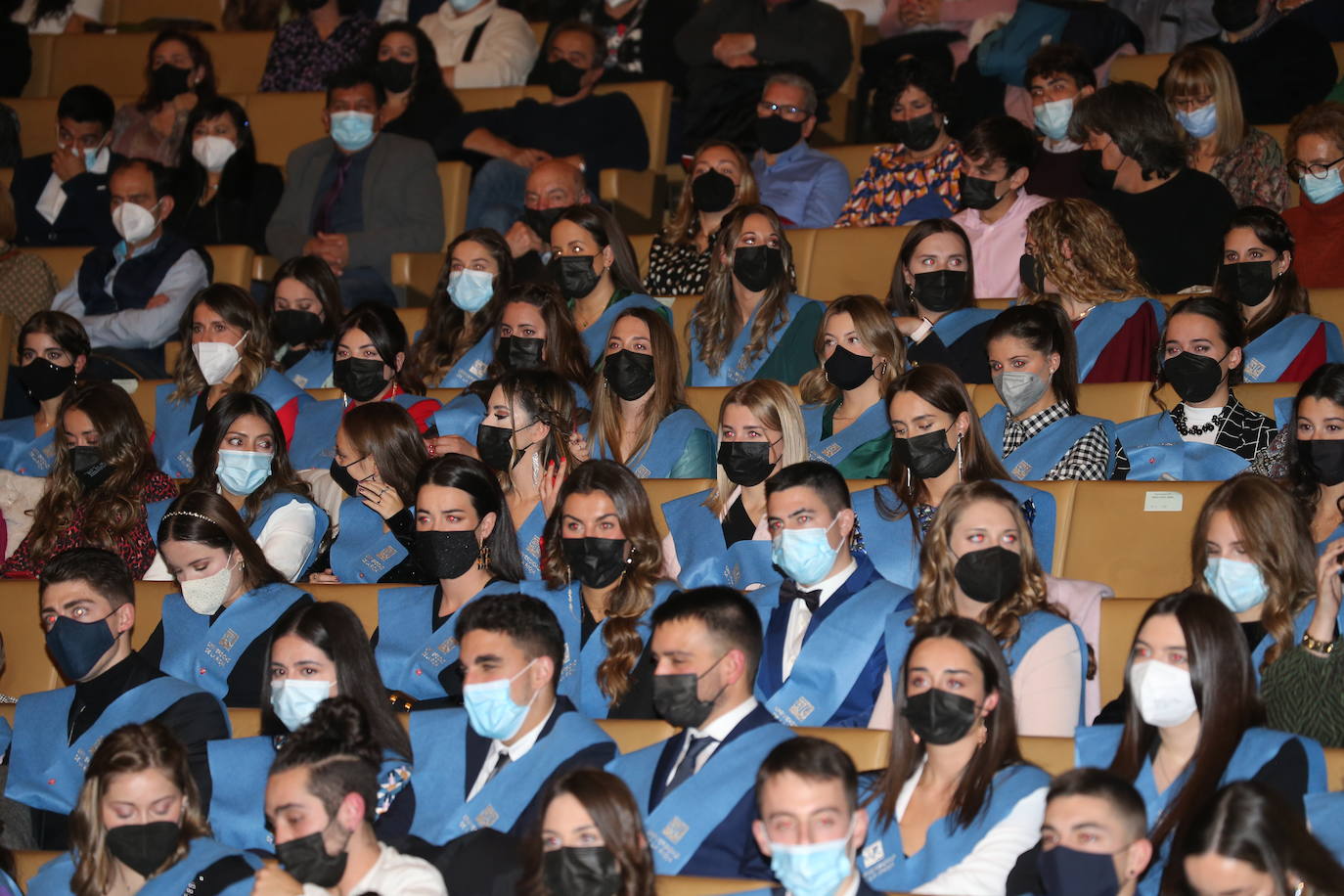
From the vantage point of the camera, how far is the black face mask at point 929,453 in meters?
4.20

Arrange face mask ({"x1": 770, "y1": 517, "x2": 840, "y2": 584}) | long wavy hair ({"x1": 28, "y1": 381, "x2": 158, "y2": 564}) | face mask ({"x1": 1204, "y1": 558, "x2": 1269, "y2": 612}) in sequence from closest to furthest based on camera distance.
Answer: face mask ({"x1": 1204, "y1": 558, "x2": 1269, "y2": 612}) → face mask ({"x1": 770, "y1": 517, "x2": 840, "y2": 584}) → long wavy hair ({"x1": 28, "y1": 381, "x2": 158, "y2": 564})

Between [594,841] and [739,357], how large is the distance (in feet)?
8.78

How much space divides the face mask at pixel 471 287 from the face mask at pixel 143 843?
8.74 ft

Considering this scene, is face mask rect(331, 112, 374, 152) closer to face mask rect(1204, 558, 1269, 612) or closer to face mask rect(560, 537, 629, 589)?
face mask rect(560, 537, 629, 589)

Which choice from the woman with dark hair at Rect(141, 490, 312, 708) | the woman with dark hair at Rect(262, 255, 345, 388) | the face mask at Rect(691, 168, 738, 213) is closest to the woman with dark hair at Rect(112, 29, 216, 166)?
the woman with dark hair at Rect(262, 255, 345, 388)

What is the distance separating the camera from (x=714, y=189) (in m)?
5.86

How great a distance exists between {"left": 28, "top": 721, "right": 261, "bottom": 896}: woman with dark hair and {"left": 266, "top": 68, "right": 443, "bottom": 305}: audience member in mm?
3164

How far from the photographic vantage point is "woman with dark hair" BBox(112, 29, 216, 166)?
709 centimetres

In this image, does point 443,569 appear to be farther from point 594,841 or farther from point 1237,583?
point 1237,583

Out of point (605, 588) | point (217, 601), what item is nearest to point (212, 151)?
point (217, 601)

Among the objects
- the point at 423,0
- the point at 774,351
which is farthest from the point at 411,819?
the point at 423,0

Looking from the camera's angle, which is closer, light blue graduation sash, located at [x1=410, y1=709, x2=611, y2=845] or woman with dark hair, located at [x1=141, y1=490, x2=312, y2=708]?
light blue graduation sash, located at [x1=410, y1=709, x2=611, y2=845]

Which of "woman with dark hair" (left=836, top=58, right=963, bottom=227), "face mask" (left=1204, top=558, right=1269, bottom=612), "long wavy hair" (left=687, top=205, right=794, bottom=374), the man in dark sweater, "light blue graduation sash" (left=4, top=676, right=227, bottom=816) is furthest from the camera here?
"woman with dark hair" (left=836, top=58, right=963, bottom=227)

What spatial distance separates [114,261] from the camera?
6.44 metres
